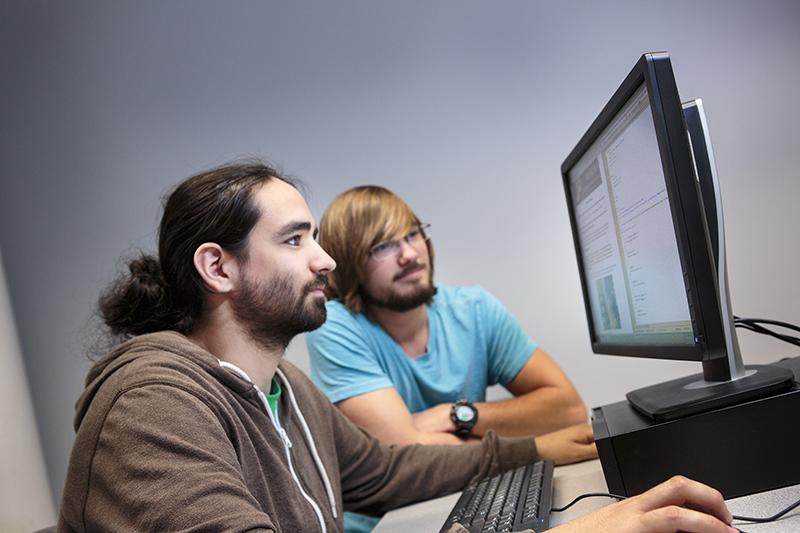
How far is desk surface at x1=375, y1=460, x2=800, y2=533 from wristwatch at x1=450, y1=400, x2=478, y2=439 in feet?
1.22

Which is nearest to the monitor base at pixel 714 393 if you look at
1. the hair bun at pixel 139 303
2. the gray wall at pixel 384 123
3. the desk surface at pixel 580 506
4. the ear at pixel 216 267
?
the desk surface at pixel 580 506

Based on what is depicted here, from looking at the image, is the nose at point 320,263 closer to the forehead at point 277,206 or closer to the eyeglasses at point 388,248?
the forehead at point 277,206

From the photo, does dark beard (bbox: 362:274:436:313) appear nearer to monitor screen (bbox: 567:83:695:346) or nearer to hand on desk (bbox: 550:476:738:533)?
monitor screen (bbox: 567:83:695:346)

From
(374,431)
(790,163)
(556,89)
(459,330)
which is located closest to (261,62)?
(556,89)

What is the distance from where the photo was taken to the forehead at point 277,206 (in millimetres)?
1467

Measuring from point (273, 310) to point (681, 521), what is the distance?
0.84m

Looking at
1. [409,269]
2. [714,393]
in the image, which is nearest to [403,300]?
[409,269]

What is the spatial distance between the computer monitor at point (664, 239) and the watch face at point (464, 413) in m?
0.60

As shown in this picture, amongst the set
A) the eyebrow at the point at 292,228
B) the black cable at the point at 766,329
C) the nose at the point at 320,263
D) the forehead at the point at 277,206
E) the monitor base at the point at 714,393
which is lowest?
the monitor base at the point at 714,393

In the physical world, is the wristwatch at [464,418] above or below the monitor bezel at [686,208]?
below

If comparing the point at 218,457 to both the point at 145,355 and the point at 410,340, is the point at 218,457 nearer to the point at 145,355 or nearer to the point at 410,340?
the point at 145,355

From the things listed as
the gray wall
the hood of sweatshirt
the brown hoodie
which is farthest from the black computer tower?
the gray wall

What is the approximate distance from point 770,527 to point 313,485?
774mm

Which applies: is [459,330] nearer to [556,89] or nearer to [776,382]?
[556,89]
